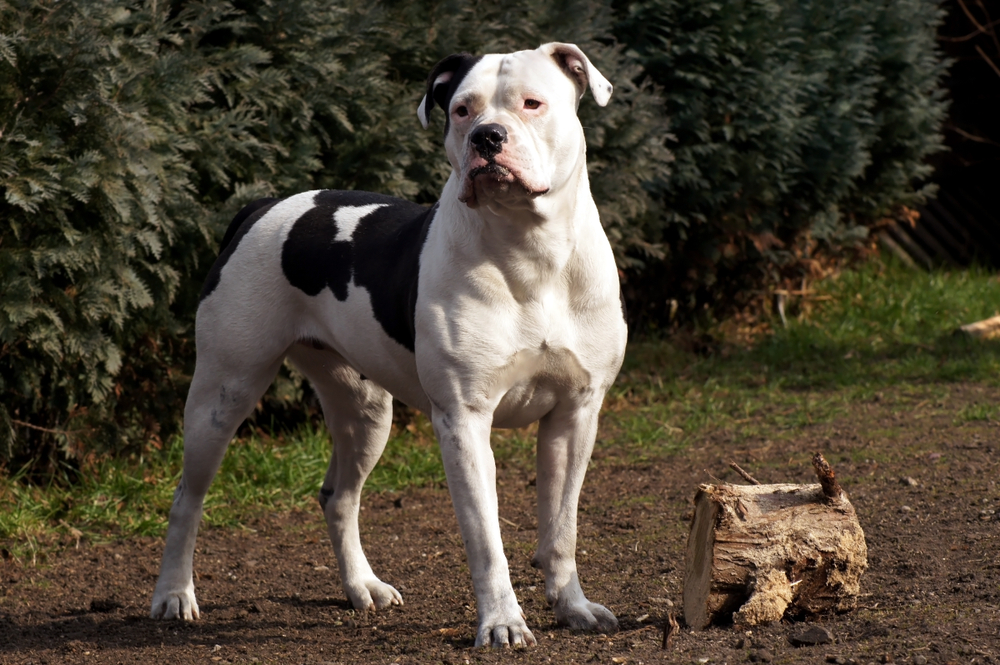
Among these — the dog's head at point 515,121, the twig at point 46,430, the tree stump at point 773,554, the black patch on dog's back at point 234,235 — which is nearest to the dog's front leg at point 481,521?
the tree stump at point 773,554

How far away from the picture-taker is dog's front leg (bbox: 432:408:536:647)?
3365 millimetres

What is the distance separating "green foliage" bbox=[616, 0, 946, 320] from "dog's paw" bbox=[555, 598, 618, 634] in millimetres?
4932

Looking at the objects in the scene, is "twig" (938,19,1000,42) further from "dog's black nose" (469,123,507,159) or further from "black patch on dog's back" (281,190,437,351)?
"dog's black nose" (469,123,507,159)

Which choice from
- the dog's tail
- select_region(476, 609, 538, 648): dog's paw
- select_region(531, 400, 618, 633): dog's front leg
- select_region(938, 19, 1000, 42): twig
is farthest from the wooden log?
select_region(476, 609, 538, 648): dog's paw

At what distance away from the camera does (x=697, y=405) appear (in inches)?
295

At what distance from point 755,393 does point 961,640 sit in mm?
4740

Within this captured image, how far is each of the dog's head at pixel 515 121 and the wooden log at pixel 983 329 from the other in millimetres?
6172

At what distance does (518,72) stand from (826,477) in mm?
1554

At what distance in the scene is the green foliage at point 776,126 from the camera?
323 inches

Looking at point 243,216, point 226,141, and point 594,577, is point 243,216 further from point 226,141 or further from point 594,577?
point 594,577

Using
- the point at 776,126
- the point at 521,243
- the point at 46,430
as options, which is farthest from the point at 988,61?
the point at 46,430

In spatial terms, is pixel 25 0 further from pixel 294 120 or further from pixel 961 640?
pixel 961 640

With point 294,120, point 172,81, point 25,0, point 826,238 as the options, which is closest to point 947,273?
point 826,238

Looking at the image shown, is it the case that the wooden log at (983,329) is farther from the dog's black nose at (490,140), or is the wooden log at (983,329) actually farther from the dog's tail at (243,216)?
the dog's black nose at (490,140)
